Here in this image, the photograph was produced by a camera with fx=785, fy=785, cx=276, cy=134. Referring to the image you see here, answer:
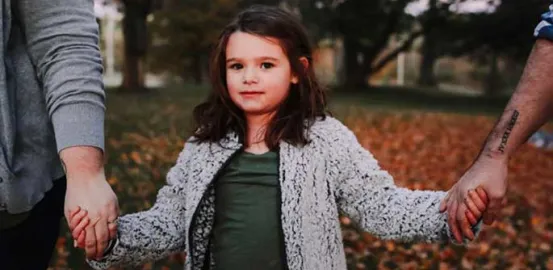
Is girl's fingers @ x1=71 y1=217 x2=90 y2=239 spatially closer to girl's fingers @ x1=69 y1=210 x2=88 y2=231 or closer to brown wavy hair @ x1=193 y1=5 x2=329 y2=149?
girl's fingers @ x1=69 y1=210 x2=88 y2=231

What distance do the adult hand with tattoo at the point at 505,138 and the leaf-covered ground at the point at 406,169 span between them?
337 cm

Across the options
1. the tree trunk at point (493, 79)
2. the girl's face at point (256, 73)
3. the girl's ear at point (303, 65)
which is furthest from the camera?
the tree trunk at point (493, 79)

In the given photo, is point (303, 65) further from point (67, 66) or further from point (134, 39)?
point (134, 39)

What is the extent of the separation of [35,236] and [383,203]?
0.95 m

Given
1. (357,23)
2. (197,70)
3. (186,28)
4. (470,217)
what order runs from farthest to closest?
(197,70) → (186,28) → (357,23) → (470,217)

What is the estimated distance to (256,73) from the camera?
229 centimetres

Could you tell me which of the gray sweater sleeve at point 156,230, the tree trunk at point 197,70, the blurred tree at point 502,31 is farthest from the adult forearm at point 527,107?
the tree trunk at point 197,70

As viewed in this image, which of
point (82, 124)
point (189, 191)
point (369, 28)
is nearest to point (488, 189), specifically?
point (189, 191)

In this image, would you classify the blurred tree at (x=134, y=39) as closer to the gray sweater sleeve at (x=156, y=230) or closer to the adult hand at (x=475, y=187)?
the gray sweater sleeve at (x=156, y=230)

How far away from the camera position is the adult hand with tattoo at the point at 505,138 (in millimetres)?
2078

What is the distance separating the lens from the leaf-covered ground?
19.1ft

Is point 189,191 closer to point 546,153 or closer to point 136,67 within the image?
point 546,153

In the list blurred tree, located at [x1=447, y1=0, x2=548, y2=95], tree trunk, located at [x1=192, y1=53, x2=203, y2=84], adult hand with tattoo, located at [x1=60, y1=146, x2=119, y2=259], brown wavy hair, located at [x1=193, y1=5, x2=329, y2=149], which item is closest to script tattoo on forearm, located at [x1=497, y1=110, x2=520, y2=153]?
brown wavy hair, located at [x1=193, y1=5, x2=329, y2=149]

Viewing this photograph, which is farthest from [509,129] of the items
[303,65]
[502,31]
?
[502,31]
